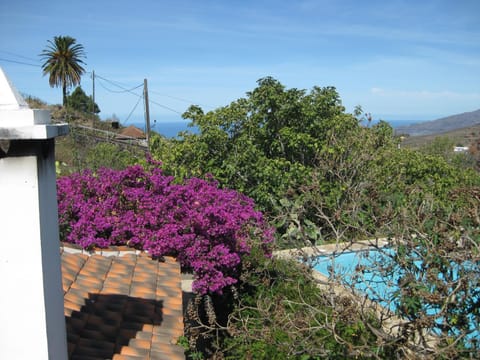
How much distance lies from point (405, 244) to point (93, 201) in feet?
16.7

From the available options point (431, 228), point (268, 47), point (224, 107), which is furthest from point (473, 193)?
point (268, 47)

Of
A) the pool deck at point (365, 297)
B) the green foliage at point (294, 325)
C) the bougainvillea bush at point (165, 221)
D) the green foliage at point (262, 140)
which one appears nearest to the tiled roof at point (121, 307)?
the bougainvillea bush at point (165, 221)

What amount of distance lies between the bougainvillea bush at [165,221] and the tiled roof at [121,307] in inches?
17.8

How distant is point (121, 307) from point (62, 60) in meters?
45.5

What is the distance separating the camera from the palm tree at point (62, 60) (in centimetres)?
4488

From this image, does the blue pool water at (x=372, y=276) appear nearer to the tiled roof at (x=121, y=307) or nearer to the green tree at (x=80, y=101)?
the tiled roof at (x=121, y=307)

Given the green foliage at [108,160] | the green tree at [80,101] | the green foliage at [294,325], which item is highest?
the green tree at [80,101]

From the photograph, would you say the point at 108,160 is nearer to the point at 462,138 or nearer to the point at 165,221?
the point at 165,221

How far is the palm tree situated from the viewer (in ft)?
147

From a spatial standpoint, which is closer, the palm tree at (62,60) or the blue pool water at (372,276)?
the blue pool water at (372,276)

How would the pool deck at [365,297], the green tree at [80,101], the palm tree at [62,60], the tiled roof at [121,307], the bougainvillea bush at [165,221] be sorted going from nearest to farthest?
the tiled roof at [121,307]
the pool deck at [365,297]
the bougainvillea bush at [165,221]
the palm tree at [62,60]
the green tree at [80,101]

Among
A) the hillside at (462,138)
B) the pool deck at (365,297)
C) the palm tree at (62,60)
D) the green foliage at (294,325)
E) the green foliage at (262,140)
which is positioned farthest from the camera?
the palm tree at (62,60)

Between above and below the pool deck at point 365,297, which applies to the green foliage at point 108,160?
above

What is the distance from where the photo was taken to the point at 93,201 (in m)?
7.45
